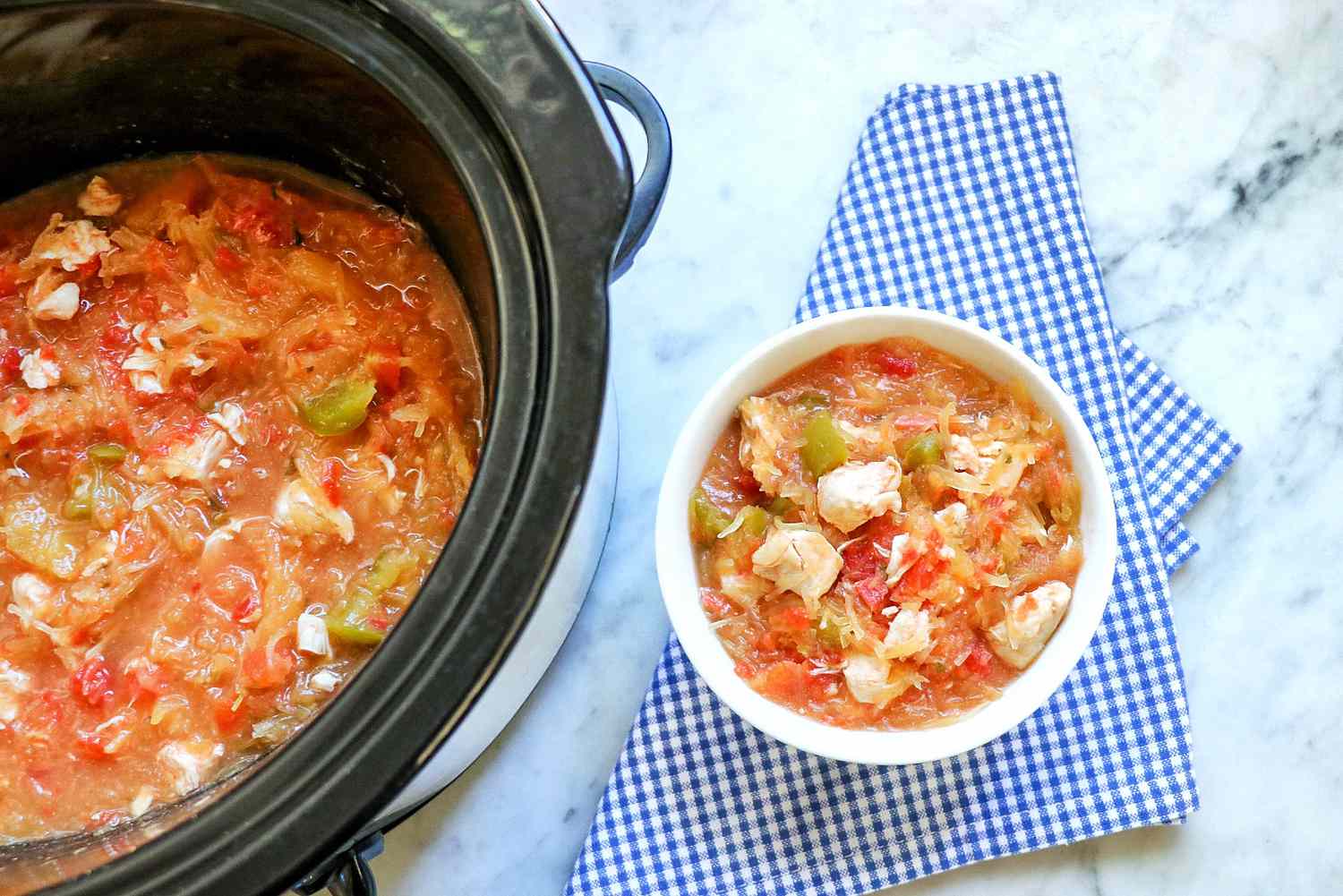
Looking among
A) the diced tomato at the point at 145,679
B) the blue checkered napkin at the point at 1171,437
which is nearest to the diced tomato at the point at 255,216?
the diced tomato at the point at 145,679

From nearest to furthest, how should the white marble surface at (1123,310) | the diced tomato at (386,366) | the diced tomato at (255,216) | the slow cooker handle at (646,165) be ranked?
the slow cooker handle at (646,165) → the diced tomato at (386,366) → the diced tomato at (255,216) → the white marble surface at (1123,310)

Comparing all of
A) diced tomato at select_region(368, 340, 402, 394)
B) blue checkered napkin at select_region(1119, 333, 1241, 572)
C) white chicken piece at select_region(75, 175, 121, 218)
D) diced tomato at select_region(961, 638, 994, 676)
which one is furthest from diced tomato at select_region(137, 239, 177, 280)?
blue checkered napkin at select_region(1119, 333, 1241, 572)

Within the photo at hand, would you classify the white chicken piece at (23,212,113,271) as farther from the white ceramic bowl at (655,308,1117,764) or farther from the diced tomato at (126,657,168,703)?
the white ceramic bowl at (655,308,1117,764)

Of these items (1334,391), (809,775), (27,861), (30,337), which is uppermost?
(1334,391)

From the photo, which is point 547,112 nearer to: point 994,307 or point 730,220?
point 730,220

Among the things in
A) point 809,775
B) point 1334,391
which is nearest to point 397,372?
point 809,775

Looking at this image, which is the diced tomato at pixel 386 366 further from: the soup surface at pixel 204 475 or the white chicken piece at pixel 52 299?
the white chicken piece at pixel 52 299
